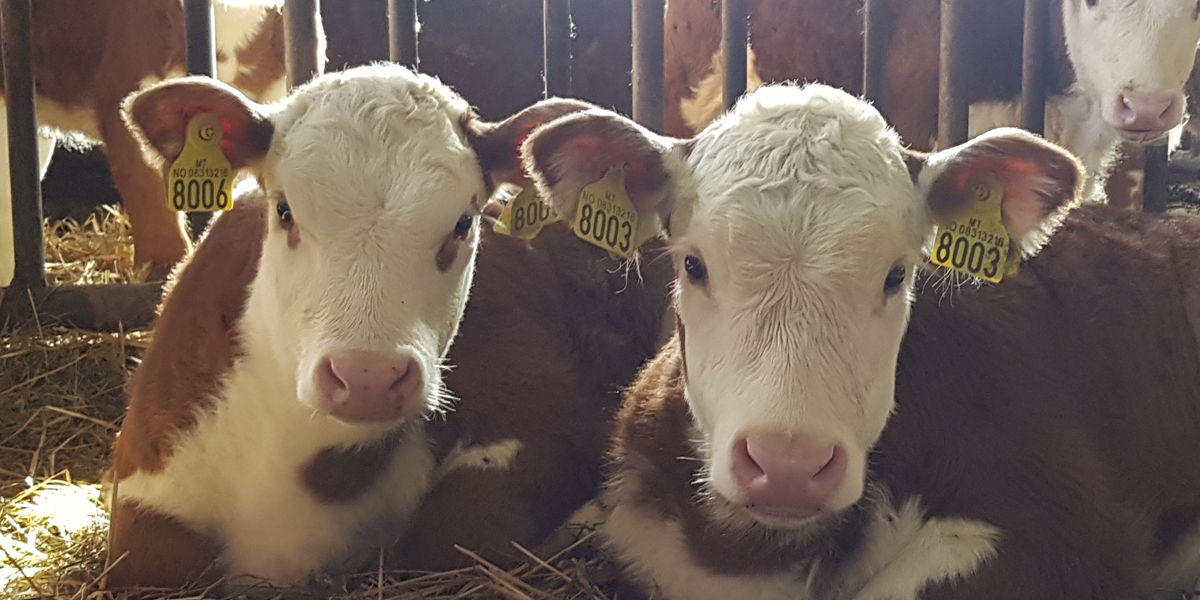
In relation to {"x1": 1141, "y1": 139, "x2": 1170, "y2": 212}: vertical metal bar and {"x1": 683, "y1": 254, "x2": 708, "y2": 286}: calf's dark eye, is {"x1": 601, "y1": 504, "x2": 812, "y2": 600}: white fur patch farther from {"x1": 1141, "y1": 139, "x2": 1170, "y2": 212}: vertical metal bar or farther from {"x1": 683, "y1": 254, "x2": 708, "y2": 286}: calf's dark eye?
{"x1": 1141, "y1": 139, "x2": 1170, "y2": 212}: vertical metal bar

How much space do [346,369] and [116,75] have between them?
3453 mm

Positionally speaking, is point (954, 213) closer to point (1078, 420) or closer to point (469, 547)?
point (1078, 420)

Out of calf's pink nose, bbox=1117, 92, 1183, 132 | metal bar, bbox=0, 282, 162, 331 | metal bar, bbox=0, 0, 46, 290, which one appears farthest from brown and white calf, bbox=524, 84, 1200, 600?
metal bar, bbox=0, 0, 46, 290

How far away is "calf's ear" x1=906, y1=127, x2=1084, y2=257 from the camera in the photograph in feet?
6.93

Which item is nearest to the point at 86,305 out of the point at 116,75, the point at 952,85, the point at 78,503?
the point at 78,503

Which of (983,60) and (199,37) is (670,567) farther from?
(983,60)

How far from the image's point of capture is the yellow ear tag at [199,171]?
2.41 m

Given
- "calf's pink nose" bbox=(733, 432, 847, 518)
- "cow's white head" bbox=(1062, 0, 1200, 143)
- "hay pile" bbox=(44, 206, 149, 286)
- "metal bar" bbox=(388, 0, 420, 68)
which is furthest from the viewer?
"hay pile" bbox=(44, 206, 149, 286)

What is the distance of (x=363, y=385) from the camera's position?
208cm

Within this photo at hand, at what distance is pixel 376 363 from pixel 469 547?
2.22ft

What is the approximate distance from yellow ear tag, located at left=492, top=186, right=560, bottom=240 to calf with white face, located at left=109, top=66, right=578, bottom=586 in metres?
0.09

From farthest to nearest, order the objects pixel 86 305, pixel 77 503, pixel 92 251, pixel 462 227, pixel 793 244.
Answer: pixel 92 251
pixel 86 305
pixel 77 503
pixel 462 227
pixel 793 244

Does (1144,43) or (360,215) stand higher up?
(1144,43)

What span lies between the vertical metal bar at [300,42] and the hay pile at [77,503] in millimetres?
1266
